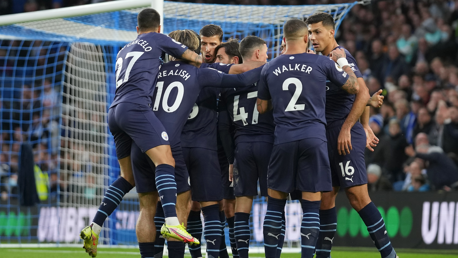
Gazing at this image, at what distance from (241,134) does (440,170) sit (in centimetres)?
544

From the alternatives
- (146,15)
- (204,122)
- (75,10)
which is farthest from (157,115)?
(75,10)

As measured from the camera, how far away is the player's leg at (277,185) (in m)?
4.54

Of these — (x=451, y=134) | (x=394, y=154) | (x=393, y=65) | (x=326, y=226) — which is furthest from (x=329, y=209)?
(x=393, y=65)

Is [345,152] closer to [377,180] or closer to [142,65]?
[142,65]

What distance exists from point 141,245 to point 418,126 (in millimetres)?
7260

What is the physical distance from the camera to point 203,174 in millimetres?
4910

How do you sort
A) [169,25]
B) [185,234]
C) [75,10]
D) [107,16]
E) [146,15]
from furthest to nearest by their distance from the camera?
1. [169,25]
2. [107,16]
3. [75,10]
4. [146,15]
5. [185,234]

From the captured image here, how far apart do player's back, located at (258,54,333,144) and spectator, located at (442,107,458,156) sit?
6.17 metres

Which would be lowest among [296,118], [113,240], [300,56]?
[113,240]

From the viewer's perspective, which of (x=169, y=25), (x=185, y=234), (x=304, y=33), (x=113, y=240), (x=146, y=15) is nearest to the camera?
(x=185, y=234)

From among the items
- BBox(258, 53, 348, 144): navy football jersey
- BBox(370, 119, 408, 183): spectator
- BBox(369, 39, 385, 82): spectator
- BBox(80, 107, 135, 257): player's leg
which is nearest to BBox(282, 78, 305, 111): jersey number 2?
BBox(258, 53, 348, 144): navy football jersey

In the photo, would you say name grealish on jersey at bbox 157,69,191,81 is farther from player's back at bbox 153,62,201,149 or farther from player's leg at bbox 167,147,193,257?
player's leg at bbox 167,147,193,257

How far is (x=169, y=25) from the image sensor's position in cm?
893

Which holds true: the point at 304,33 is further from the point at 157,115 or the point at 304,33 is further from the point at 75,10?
the point at 75,10
